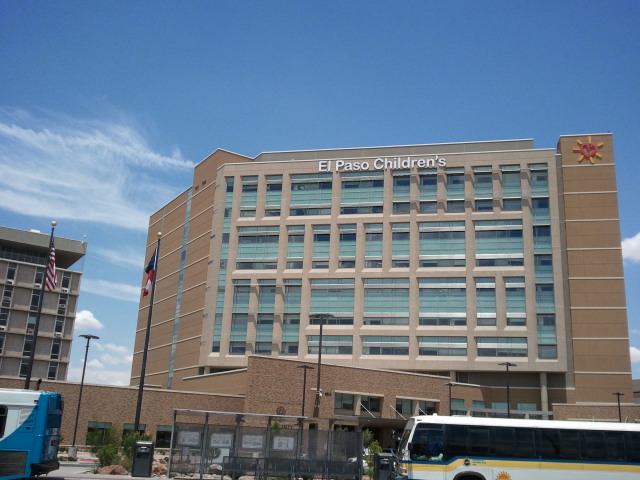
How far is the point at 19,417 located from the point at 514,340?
206 ft

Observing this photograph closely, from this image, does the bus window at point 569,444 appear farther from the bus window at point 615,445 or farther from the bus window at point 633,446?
the bus window at point 633,446

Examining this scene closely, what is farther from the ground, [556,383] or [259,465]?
[556,383]

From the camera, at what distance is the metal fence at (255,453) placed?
89.9 feet

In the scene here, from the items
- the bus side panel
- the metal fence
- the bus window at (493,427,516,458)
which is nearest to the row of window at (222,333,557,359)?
the metal fence

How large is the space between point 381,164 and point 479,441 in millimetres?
61531

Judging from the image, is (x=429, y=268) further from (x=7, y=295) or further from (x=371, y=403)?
(x=7, y=295)

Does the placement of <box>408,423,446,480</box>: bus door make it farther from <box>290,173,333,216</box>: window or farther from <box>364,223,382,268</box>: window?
<box>290,173,333,216</box>: window

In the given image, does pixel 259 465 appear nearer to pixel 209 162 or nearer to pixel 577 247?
pixel 577 247

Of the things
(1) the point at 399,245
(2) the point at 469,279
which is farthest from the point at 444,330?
(1) the point at 399,245

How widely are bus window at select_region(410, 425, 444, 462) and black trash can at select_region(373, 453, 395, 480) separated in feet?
10.3

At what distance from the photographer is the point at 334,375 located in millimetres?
65875

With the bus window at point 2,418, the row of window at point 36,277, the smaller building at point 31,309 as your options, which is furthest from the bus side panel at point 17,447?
the row of window at point 36,277

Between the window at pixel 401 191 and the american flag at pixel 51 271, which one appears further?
the window at pixel 401 191

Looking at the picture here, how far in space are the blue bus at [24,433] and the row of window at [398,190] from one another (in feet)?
208
